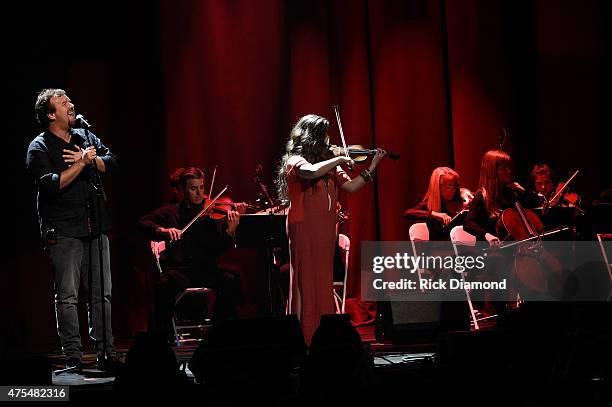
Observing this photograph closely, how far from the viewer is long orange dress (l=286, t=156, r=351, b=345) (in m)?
4.43

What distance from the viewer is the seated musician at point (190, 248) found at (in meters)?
5.89

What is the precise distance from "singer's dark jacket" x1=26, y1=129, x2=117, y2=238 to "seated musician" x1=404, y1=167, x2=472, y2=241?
2.78 m

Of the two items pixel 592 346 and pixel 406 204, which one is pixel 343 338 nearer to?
pixel 592 346

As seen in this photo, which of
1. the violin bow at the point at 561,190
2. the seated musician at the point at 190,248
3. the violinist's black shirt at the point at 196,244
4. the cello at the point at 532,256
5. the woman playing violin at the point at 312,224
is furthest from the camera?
the violin bow at the point at 561,190

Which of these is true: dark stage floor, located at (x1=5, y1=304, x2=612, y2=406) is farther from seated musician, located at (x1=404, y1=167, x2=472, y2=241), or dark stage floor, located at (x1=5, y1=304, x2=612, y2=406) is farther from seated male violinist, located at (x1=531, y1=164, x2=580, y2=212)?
seated male violinist, located at (x1=531, y1=164, x2=580, y2=212)

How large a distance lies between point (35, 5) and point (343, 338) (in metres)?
4.64

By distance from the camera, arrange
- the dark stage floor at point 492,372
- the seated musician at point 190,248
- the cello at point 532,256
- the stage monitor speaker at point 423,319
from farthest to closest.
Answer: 1. the seated musician at point 190,248
2. the cello at point 532,256
3. the stage monitor speaker at point 423,319
4. the dark stage floor at point 492,372

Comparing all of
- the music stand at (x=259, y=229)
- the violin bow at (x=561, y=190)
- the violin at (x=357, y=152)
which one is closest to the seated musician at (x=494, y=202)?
the violin bow at (x=561, y=190)

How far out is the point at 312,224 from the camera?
4.42 metres

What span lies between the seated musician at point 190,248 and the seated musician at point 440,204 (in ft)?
5.01

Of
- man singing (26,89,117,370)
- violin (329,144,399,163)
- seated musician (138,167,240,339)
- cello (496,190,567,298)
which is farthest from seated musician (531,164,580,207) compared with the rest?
man singing (26,89,117,370)

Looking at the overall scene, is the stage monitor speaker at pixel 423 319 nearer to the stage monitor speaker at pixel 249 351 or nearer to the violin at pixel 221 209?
the violin at pixel 221 209

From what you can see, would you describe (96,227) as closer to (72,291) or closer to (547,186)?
(72,291)

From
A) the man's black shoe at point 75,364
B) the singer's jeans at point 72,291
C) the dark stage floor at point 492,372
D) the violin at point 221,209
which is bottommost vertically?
the man's black shoe at point 75,364
